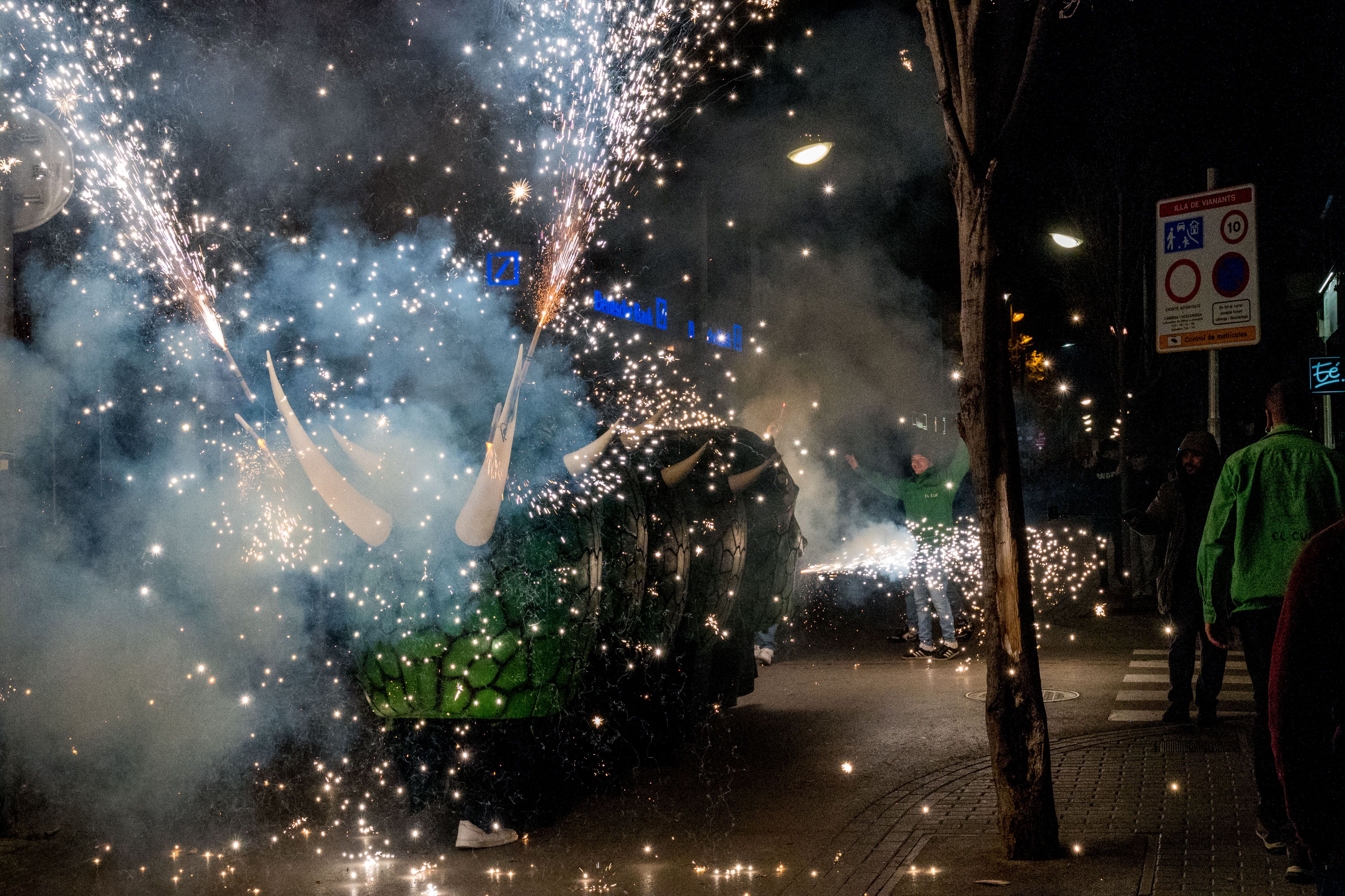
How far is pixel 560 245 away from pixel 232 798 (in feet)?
11.9

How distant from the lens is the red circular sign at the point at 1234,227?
6682mm

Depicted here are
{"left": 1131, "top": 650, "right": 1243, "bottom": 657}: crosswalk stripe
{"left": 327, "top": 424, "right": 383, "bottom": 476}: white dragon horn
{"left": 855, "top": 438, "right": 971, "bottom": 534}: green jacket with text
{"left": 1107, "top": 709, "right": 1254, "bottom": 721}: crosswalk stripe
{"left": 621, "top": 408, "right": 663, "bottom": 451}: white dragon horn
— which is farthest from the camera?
{"left": 1131, "top": 650, "right": 1243, "bottom": 657}: crosswalk stripe

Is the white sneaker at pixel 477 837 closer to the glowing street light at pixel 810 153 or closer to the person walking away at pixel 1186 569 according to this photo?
the person walking away at pixel 1186 569

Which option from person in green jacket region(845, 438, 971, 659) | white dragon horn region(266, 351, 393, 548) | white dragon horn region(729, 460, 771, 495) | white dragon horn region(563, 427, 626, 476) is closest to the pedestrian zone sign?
person in green jacket region(845, 438, 971, 659)

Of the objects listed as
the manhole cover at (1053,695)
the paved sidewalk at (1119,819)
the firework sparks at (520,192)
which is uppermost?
the firework sparks at (520,192)

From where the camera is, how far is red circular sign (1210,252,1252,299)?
674cm

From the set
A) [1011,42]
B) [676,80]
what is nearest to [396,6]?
[676,80]

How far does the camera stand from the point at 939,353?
545 inches

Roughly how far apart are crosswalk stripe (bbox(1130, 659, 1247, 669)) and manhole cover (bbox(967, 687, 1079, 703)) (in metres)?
1.55

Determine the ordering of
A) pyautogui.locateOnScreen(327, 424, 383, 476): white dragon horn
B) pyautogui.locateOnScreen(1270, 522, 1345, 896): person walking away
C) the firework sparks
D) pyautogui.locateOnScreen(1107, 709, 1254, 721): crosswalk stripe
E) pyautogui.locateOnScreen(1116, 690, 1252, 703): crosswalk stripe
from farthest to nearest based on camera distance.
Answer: pyautogui.locateOnScreen(1116, 690, 1252, 703): crosswalk stripe
the firework sparks
pyautogui.locateOnScreen(1107, 709, 1254, 721): crosswalk stripe
pyautogui.locateOnScreen(327, 424, 383, 476): white dragon horn
pyautogui.locateOnScreen(1270, 522, 1345, 896): person walking away

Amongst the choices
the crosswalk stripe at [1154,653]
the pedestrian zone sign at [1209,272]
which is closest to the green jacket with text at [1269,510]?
A: the pedestrian zone sign at [1209,272]

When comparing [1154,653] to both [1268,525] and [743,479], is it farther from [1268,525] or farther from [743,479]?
[1268,525]

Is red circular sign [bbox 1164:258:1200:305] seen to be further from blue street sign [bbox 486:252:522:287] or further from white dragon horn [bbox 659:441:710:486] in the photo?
blue street sign [bbox 486:252:522:287]

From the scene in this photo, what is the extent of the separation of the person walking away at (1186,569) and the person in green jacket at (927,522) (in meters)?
2.78
